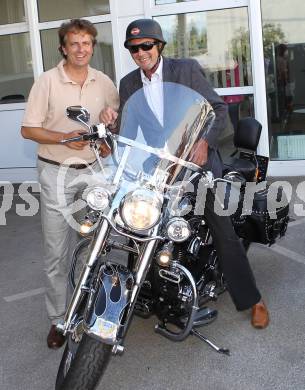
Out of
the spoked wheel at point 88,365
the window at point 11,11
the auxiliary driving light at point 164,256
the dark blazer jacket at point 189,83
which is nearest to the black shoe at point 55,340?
the spoked wheel at point 88,365

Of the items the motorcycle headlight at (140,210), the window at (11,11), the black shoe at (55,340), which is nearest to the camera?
the motorcycle headlight at (140,210)

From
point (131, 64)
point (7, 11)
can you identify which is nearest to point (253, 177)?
point (131, 64)

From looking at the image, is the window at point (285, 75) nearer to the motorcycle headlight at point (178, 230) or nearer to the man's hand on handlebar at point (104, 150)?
the man's hand on handlebar at point (104, 150)

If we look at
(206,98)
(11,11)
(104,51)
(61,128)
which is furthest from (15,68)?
(206,98)

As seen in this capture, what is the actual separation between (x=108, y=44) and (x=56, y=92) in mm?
4619

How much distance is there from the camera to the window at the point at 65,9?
25.1 ft

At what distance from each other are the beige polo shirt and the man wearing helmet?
0.22 m

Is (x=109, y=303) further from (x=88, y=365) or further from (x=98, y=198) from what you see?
(x=98, y=198)

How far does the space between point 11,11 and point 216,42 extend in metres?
3.21

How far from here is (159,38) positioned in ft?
9.29

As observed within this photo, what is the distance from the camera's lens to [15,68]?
8.27 metres

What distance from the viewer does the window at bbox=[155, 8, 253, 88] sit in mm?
7023

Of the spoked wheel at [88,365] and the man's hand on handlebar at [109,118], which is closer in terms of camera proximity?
the spoked wheel at [88,365]

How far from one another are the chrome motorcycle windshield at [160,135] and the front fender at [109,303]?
1.40 feet
